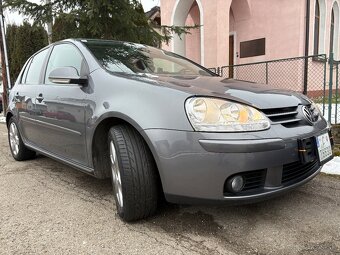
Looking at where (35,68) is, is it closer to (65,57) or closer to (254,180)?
(65,57)

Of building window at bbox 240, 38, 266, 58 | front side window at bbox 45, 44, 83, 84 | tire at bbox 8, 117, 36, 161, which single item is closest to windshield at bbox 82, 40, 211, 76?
front side window at bbox 45, 44, 83, 84

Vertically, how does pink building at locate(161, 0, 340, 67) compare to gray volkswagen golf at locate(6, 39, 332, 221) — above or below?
above

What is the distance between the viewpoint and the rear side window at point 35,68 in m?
3.88

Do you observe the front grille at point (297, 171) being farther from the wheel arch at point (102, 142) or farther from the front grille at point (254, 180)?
the wheel arch at point (102, 142)

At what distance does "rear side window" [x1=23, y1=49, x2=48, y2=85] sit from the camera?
3.88m

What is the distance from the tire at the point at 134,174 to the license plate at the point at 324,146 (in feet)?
3.90

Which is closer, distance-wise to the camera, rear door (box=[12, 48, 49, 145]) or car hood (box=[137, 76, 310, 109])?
car hood (box=[137, 76, 310, 109])

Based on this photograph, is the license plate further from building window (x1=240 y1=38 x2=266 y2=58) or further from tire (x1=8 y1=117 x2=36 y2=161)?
building window (x1=240 y1=38 x2=266 y2=58)

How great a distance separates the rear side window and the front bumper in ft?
7.58

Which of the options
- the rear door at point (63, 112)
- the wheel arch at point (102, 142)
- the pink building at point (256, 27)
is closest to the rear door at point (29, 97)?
the rear door at point (63, 112)

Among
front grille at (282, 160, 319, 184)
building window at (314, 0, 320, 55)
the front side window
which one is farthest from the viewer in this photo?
building window at (314, 0, 320, 55)

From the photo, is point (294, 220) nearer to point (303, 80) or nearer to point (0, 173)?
point (0, 173)

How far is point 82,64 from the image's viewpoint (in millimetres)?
2953

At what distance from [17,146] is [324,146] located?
3842 millimetres
